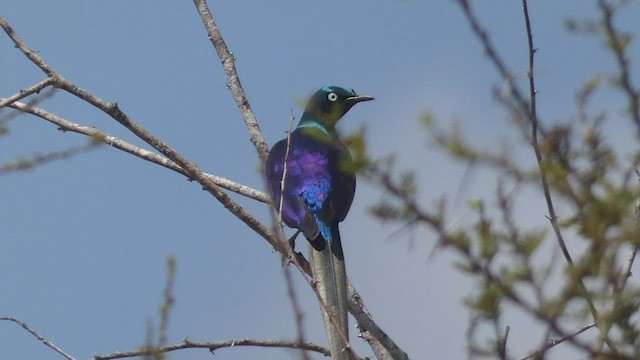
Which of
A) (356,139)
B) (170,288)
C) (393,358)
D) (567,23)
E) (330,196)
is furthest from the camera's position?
(330,196)

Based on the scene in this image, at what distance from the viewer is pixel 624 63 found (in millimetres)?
2504

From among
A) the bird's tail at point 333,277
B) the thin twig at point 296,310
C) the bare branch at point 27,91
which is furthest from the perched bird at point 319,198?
the thin twig at point 296,310

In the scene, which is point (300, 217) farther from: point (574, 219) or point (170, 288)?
point (574, 219)

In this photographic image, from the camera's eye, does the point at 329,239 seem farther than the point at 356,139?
Yes

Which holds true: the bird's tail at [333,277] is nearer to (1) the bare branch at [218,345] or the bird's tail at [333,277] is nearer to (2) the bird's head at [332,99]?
(1) the bare branch at [218,345]

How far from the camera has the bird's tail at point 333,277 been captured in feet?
15.6

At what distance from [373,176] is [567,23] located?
2.82 feet

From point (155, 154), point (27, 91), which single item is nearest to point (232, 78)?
point (155, 154)

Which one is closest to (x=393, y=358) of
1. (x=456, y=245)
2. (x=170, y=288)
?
(x=170, y=288)

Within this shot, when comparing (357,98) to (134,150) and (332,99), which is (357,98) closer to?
(332,99)

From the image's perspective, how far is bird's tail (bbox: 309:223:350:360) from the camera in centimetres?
476

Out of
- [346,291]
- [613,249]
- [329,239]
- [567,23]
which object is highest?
[329,239]

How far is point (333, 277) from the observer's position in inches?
198

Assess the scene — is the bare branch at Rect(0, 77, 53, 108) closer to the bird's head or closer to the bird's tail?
the bird's tail
